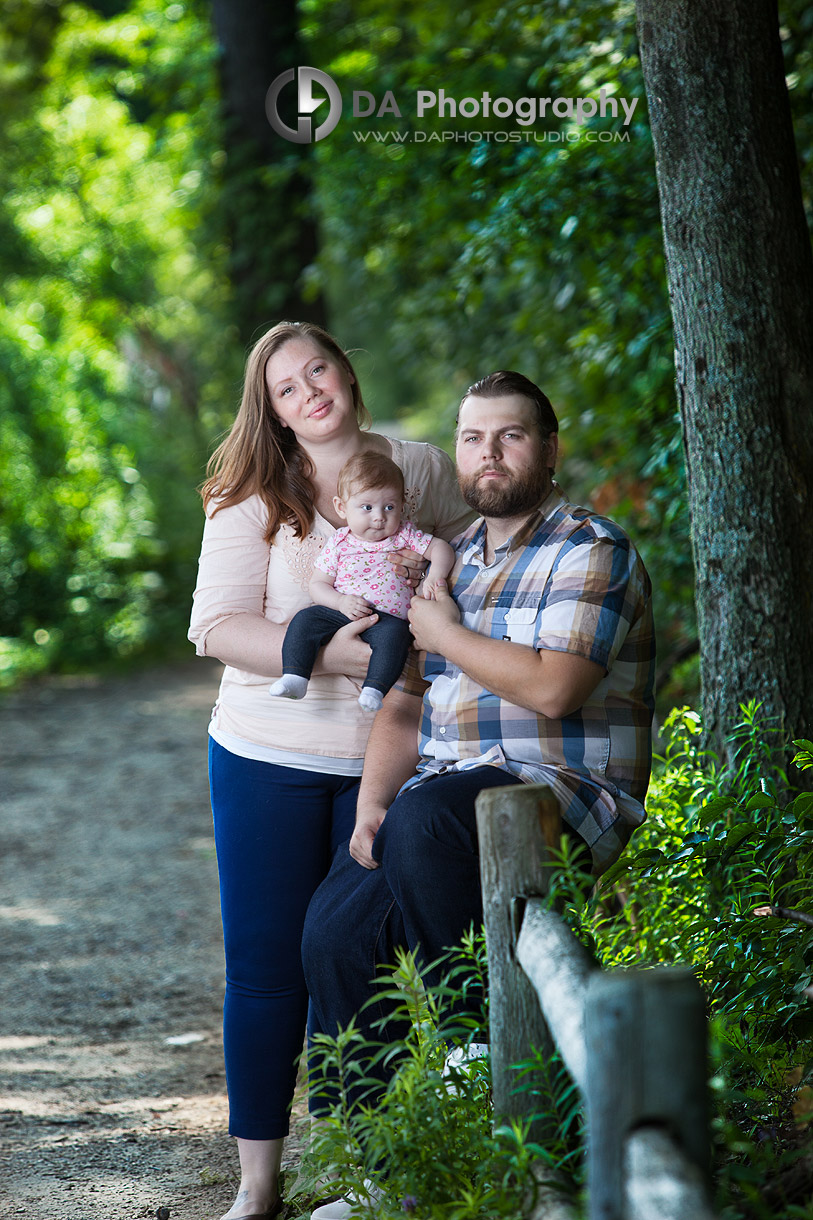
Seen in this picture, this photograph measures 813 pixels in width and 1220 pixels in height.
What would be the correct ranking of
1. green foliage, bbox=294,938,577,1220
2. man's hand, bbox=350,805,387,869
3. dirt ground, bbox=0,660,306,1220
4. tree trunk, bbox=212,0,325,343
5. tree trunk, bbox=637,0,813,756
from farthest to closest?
tree trunk, bbox=212,0,325,343 < dirt ground, bbox=0,660,306,1220 < tree trunk, bbox=637,0,813,756 < man's hand, bbox=350,805,387,869 < green foliage, bbox=294,938,577,1220

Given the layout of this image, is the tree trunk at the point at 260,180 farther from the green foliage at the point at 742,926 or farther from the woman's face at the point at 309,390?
the green foliage at the point at 742,926

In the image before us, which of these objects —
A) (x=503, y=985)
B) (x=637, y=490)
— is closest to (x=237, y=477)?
(x=503, y=985)

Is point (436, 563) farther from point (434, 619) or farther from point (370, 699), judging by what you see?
point (370, 699)

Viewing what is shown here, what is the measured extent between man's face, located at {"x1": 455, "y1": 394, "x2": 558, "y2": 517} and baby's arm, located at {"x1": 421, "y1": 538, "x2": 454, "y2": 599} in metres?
0.18

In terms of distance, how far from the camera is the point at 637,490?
6.50 m

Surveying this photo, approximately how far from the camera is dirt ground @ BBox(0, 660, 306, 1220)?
3236 millimetres

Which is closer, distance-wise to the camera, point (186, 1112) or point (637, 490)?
point (186, 1112)

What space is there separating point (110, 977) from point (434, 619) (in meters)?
3.01

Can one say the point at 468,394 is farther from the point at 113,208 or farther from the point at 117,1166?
the point at 113,208

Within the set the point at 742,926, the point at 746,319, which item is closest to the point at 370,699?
the point at 742,926

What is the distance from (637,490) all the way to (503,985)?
4816 millimetres

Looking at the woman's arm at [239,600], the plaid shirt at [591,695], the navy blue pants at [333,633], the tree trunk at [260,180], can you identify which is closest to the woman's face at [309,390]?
the woman's arm at [239,600]
